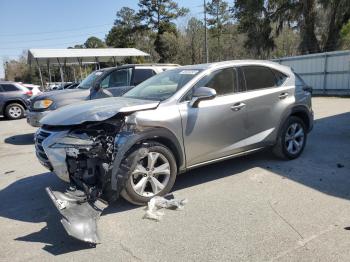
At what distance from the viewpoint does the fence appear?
59.6 feet

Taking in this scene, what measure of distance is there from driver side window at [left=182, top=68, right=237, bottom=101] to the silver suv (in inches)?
0.6

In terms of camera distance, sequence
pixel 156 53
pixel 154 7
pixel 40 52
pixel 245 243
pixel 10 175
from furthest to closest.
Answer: pixel 154 7 → pixel 156 53 → pixel 40 52 → pixel 10 175 → pixel 245 243

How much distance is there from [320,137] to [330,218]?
4496 millimetres

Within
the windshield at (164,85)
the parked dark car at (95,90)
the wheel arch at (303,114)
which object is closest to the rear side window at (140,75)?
the parked dark car at (95,90)

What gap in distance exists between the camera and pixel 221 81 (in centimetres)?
521

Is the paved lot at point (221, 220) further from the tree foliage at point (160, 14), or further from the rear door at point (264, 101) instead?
the tree foliage at point (160, 14)

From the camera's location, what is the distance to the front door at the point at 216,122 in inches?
186

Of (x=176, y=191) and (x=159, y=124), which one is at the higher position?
(x=159, y=124)

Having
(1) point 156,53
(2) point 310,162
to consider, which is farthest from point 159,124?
(1) point 156,53

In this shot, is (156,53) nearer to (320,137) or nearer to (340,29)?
(340,29)

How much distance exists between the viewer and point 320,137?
8.05 m

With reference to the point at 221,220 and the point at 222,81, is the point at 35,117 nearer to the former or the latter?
the point at 222,81

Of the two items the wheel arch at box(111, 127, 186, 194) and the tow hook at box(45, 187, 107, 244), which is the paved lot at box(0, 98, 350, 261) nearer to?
the tow hook at box(45, 187, 107, 244)

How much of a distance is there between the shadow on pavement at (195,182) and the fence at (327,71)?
12168 mm
